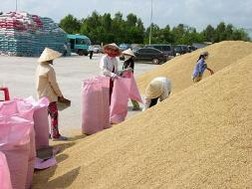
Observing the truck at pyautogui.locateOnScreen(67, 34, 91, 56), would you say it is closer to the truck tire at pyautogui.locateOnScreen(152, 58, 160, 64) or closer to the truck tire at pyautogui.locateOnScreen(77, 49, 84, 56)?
the truck tire at pyautogui.locateOnScreen(77, 49, 84, 56)

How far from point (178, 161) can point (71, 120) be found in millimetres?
5388

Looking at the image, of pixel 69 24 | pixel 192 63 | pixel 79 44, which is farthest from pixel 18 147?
pixel 69 24

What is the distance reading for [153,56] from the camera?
35.6 meters

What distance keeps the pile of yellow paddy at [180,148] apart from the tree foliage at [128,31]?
211 feet

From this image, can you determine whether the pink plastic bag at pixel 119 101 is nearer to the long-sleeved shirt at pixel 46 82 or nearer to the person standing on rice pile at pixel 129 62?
the long-sleeved shirt at pixel 46 82

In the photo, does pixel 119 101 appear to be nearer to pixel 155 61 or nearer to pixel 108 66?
pixel 108 66

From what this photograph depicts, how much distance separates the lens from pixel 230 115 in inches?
170

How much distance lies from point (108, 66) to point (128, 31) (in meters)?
71.9

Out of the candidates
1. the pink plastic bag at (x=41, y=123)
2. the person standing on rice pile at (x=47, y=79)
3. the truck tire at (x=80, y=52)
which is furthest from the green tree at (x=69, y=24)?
the pink plastic bag at (x=41, y=123)

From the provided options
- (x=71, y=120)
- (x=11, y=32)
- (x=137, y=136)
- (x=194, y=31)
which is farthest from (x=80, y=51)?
(x=194, y=31)

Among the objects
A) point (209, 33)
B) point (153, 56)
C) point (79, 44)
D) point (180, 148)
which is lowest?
point (153, 56)

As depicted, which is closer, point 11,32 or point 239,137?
point 239,137

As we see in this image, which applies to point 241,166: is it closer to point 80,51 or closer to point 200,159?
point 200,159

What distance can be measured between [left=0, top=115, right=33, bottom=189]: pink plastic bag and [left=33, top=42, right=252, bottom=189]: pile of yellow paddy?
371mm
